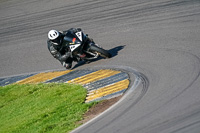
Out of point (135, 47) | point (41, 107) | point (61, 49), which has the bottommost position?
point (41, 107)

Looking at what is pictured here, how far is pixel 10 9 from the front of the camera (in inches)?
924

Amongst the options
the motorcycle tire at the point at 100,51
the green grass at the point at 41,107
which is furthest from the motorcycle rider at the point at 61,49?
the green grass at the point at 41,107

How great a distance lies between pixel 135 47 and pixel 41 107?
13.0 feet

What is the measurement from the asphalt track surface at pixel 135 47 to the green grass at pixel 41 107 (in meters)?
1.03

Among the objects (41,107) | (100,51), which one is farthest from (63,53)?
(41,107)

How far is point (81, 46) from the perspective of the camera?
1326cm

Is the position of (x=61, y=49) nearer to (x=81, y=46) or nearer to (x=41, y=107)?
(x=81, y=46)

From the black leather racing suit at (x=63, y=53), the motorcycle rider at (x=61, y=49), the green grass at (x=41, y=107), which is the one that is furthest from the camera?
the black leather racing suit at (x=63, y=53)

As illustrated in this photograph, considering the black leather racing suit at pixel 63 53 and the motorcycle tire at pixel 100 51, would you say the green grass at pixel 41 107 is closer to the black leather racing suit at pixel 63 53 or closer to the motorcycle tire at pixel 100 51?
the black leather racing suit at pixel 63 53

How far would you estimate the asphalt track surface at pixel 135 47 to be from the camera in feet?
29.1

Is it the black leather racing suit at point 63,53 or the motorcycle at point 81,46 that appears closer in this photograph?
the motorcycle at point 81,46

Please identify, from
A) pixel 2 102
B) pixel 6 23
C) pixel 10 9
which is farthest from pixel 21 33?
pixel 2 102

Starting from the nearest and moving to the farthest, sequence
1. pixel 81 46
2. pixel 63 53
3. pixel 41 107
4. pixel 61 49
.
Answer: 1. pixel 41 107
2. pixel 81 46
3. pixel 61 49
4. pixel 63 53

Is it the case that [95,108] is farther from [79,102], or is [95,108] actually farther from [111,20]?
[111,20]
